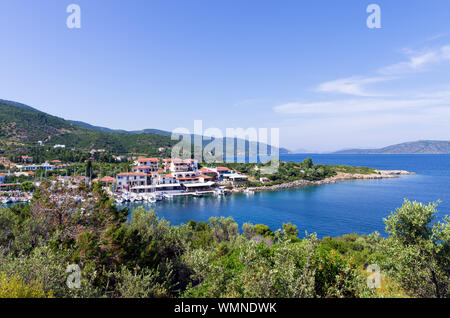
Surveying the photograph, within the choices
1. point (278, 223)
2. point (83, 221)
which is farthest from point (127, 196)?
point (83, 221)

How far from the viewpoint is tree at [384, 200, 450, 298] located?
282 inches

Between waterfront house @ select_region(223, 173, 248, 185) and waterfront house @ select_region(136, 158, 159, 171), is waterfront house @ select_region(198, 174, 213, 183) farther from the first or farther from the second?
waterfront house @ select_region(136, 158, 159, 171)

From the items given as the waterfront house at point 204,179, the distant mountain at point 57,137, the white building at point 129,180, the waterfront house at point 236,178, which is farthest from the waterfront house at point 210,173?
the distant mountain at point 57,137

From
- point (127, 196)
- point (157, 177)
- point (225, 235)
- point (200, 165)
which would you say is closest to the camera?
point (225, 235)

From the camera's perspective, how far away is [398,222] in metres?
8.09

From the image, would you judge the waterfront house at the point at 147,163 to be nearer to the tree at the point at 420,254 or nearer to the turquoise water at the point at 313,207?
the turquoise water at the point at 313,207

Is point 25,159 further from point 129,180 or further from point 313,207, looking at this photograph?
point 313,207

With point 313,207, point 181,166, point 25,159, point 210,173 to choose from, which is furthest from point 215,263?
point 25,159

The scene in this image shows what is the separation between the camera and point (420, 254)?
7.48 meters

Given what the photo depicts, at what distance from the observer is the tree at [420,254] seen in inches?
282
